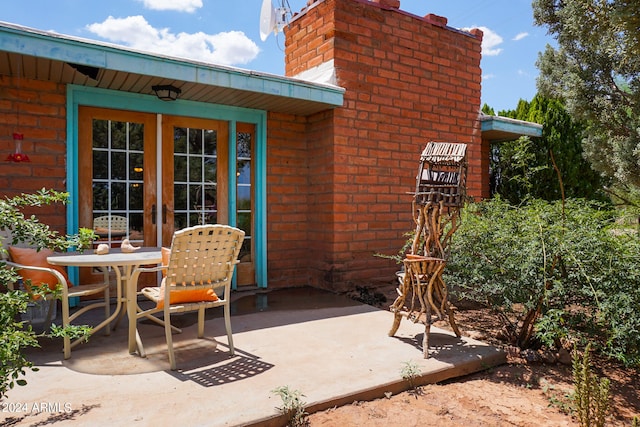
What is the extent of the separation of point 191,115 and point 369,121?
7.57 ft

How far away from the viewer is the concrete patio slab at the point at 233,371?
228 centimetres

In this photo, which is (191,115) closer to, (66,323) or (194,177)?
(194,177)

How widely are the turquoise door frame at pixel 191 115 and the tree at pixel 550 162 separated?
4.84m

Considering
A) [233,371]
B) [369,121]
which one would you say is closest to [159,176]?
[369,121]

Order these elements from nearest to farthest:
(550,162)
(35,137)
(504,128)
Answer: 1. (35,137)
2. (504,128)
3. (550,162)

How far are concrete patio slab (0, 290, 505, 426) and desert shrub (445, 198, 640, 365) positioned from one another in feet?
1.61

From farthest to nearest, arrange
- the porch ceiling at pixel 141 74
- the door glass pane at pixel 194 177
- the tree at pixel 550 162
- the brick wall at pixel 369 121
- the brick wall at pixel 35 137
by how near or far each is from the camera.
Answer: the tree at pixel 550 162 < the brick wall at pixel 369 121 < the door glass pane at pixel 194 177 < the brick wall at pixel 35 137 < the porch ceiling at pixel 141 74

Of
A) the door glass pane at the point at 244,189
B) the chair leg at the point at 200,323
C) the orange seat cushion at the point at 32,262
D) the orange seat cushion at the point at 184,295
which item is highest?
the door glass pane at the point at 244,189

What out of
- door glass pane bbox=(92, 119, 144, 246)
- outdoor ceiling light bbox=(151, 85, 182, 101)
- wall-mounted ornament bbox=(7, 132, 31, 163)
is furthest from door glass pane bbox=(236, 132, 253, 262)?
wall-mounted ornament bbox=(7, 132, 31, 163)

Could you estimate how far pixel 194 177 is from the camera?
5.33 meters

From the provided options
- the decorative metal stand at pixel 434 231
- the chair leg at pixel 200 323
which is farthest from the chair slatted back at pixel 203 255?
the decorative metal stand at pixel 434 231

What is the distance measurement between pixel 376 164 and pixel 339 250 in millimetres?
1297

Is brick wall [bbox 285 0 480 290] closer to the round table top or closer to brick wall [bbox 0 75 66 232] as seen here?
the round table top

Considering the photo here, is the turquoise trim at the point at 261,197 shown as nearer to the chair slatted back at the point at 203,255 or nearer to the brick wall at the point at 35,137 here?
the brick wall at the point at 35,137
